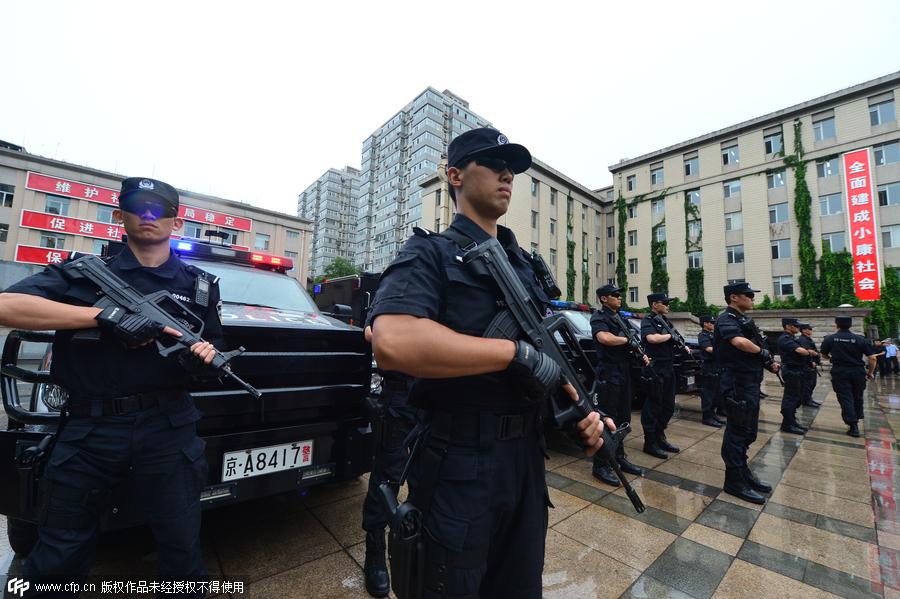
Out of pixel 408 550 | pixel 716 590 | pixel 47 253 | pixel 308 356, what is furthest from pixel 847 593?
pixel 47 253

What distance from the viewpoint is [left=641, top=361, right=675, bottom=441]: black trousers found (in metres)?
4.97

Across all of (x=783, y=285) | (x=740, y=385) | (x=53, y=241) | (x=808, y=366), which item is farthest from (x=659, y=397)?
(x=53, y=241)

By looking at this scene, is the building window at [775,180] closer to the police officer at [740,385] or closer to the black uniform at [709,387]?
the black uniform at [709,387]

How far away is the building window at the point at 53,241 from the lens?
27438mm

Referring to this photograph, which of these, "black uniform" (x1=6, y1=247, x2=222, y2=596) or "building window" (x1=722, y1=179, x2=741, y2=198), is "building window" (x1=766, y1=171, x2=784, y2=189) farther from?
"black uniform" (x1=6, y1=247, x2=222, y2=596)

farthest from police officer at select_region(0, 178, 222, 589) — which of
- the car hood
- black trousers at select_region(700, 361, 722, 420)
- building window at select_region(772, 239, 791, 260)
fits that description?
building window at select_region(772, 239, 791, 260)

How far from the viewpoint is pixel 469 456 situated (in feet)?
Answer: 4.22

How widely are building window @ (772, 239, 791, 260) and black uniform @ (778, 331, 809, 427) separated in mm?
24811

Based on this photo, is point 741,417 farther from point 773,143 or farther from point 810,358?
point 773,143

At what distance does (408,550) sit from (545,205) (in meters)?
33.8

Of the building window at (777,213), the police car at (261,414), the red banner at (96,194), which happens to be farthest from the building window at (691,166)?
the red banner at (96,194)

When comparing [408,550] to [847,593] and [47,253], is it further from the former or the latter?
[47,253]

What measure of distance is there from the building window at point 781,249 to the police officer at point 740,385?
94.6ft

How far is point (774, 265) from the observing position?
2612cm
